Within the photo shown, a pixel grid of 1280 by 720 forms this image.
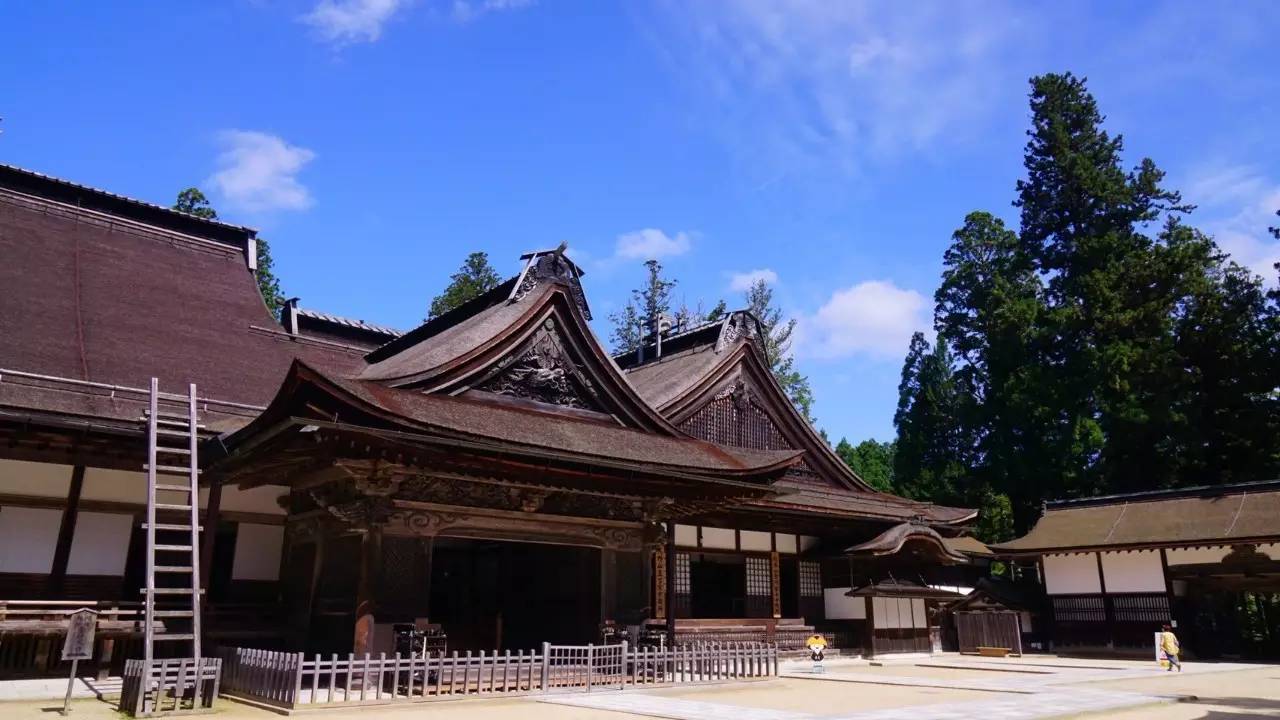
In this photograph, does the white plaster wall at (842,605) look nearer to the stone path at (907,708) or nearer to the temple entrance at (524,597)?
the temple entrance at (524,597)

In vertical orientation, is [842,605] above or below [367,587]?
below

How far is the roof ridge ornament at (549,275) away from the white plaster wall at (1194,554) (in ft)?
73.1

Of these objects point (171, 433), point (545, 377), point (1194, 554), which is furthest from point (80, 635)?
point (1194, 554)

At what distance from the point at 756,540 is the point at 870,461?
156ft

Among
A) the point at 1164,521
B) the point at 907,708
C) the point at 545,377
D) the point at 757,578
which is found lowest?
the point at 907,708

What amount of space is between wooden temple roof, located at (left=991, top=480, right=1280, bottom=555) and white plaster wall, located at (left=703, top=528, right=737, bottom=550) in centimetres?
1358

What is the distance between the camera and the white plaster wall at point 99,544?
14469mm

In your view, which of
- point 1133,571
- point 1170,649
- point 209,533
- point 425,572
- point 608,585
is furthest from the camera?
point 1133,571

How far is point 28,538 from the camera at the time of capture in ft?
46.1

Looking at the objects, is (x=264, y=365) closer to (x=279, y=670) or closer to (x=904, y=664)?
(x=279, y=670)

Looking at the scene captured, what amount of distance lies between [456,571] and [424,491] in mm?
8805

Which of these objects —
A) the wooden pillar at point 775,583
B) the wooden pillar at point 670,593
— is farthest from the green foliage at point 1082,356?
the wooden pillar at point 670,593

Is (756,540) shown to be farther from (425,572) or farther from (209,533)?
(209,533)

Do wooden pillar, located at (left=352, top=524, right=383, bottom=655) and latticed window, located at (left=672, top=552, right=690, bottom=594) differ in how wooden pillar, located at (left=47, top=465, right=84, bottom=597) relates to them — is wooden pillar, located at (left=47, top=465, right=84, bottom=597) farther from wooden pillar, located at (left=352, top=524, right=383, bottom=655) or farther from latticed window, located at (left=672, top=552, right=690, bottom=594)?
latticed window, located at (left=672, top=552, right=690, bottom=594)
